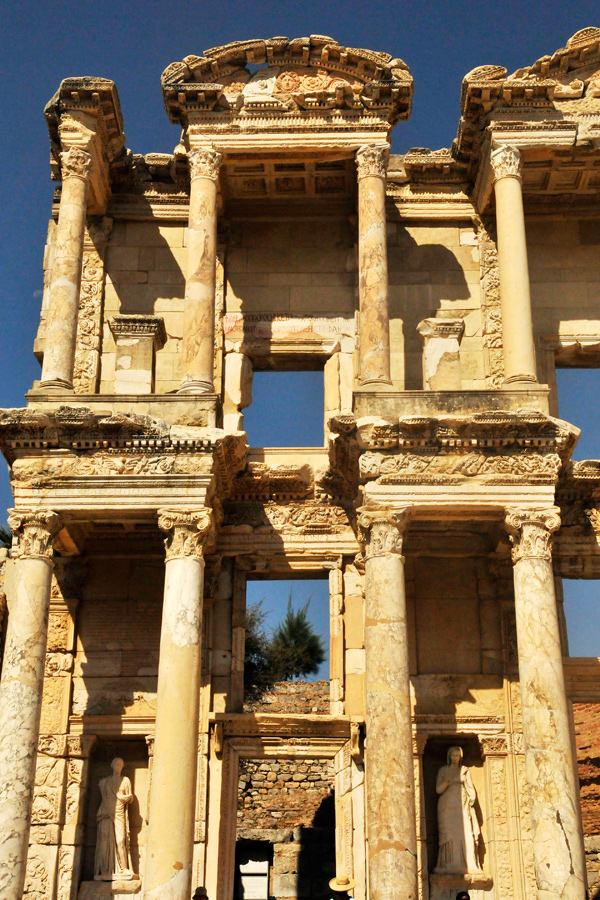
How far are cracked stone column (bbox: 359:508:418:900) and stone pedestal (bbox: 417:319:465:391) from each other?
3.07 metres

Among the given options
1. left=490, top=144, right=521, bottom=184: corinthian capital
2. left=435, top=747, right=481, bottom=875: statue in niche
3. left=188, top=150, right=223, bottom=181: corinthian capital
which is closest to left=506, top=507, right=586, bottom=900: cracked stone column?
left=435, top=747, right=481, bottom=875: statue in niche

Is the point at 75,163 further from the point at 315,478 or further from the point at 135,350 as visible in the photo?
the point at 315,478

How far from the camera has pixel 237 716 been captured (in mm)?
16156

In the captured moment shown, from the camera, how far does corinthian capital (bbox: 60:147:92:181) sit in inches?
686

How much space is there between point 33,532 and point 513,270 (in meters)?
8.13

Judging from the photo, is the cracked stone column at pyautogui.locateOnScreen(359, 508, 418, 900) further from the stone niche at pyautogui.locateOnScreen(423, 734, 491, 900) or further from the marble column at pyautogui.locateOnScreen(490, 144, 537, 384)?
the marble column at pyautogui.locateOnScreen(490, 144, 537, 384)

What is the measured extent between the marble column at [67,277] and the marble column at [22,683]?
2362 mm

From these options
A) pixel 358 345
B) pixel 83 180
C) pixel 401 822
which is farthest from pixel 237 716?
pixel 83 180

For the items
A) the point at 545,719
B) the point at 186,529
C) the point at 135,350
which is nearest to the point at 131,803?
the point at 186,529

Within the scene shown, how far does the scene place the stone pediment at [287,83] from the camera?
1797cm

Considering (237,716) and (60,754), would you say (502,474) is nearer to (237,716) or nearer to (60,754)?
(237,716)

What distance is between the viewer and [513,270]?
54.5 ft

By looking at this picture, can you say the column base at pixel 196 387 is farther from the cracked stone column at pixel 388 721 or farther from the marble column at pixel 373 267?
the cracked stone column at pixel 388 721

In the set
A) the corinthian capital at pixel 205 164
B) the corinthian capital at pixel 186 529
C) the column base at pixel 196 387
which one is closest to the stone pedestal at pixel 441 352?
the column base at pixel 196 387
